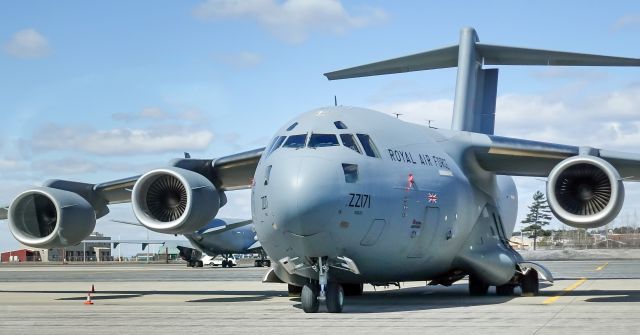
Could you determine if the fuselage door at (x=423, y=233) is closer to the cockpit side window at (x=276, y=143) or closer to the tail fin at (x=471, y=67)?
the cockpit side window at (x=276, y=143)

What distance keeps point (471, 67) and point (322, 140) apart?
8.99 meters

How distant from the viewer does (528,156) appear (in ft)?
64.6

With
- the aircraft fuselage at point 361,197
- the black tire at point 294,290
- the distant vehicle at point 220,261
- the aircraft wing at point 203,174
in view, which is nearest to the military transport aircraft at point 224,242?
the distant vehicle at point 220,261

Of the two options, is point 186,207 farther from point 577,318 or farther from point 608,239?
point 608,239

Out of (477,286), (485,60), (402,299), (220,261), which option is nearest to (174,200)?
(402,299)

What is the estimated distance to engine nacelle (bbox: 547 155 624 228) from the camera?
17.0 meters

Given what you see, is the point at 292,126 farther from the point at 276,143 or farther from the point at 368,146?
the point at 368,146

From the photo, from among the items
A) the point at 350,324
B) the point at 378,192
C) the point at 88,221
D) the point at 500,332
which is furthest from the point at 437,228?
the point at 88,221

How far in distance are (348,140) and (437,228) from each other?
2.73 m

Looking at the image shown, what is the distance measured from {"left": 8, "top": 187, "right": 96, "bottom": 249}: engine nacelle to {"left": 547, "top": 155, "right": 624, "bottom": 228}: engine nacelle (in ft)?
32.2

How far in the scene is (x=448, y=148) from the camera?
19.1 meters

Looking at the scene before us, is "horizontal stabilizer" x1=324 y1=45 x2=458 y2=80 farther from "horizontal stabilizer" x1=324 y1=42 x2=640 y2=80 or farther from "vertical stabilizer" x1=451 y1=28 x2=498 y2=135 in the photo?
"vertical stabilizer" x1=451 y1=28 x2=498 y2=135

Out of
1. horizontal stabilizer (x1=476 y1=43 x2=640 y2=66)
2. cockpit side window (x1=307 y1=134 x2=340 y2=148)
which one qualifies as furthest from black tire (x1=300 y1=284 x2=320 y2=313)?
horizontal stabilizer (x1=476 y1=43 x2=640 y2=66)

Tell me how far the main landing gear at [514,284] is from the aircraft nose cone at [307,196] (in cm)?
615
